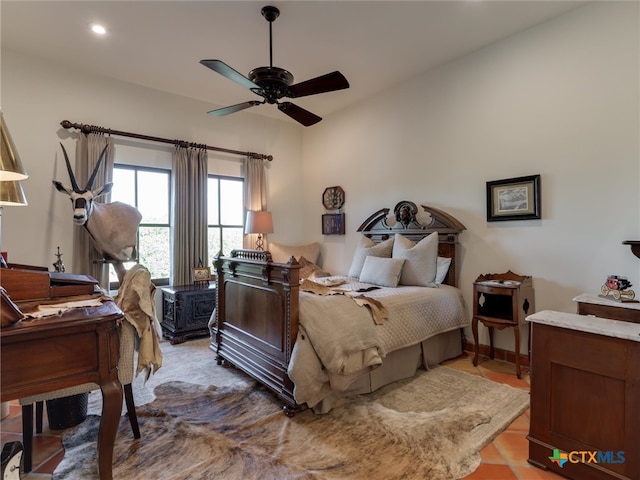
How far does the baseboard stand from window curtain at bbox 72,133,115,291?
4343 millimetres

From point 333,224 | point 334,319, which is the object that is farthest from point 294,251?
point 334,319

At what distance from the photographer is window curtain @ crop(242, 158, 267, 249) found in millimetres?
5250

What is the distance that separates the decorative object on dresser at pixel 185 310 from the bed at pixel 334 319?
0.83 m

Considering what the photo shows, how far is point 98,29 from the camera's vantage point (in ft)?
10.5

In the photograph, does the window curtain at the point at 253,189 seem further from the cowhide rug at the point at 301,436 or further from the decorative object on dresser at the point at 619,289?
the decorative object on dresser at the point at 619,289

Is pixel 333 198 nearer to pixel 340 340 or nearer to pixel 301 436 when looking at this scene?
pixel 340 340

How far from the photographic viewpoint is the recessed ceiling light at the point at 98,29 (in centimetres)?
315

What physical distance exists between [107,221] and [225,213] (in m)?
1.72

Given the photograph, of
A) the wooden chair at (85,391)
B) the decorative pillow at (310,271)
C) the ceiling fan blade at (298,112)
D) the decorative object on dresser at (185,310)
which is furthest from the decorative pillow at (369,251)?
the wooden chair at (85,391)

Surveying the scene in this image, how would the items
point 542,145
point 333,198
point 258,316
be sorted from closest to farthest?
1. point 258,316
2. point 542,145
3. point 333,198

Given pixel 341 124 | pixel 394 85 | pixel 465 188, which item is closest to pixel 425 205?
pixel 465 188

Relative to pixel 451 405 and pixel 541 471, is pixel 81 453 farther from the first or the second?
pixel 541 471

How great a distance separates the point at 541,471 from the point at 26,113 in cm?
550

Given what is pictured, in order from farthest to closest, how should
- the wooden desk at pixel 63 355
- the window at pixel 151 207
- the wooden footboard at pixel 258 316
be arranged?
the window at pixel 151 207, the wooden footboard at pixel 258 316, the wooden desk at pixel 63 355
